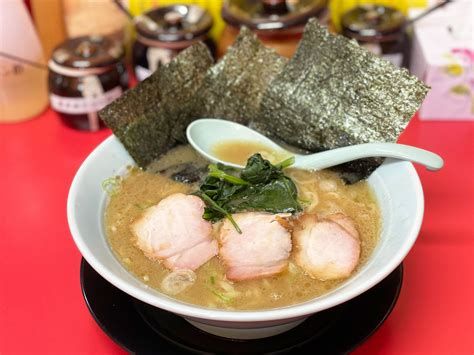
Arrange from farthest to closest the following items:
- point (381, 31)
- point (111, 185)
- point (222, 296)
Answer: point (381, 31)
point (111, 185)
point (222, 296)

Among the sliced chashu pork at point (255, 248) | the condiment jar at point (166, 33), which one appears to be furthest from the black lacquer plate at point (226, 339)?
the condiment jar at point (166, 33)

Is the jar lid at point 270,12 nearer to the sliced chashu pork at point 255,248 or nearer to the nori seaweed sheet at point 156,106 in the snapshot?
the nori seaweed sheet at point 156,106

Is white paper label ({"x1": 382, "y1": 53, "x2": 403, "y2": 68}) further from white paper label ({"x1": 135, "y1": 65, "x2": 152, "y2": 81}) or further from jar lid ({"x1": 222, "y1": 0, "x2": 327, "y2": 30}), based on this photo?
white paper label ({"x1": 135, "y1": 65, "x2": 152, "y2": 81})

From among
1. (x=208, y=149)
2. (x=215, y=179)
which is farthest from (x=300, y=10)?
(x=215, y=179)

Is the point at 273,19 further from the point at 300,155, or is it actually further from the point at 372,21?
the point at 300,155

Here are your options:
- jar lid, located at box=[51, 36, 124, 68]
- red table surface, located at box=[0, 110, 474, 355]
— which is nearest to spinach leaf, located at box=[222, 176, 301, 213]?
red table surface, located at box=[0, 110, 474, 355]

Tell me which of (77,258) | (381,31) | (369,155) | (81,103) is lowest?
(77,258)

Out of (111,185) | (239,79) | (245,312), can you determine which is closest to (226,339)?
(245,312)
